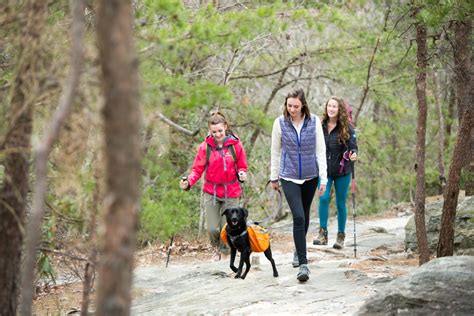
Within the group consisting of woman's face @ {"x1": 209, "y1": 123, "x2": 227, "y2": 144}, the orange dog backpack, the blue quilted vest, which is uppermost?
woman's face @ {"x1": 209, "y1": 123, "x2": 227, "y2": 144}

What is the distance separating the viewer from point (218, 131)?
9.83 meters

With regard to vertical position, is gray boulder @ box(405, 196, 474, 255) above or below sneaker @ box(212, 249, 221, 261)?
above

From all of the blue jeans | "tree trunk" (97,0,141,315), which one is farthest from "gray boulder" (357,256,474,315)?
the blue jeans

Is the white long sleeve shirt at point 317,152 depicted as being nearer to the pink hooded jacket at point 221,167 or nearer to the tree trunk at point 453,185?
the pink hooded jacket at point 221,167

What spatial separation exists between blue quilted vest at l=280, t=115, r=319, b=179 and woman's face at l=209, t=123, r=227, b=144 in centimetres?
108

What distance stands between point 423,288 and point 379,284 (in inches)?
73.6

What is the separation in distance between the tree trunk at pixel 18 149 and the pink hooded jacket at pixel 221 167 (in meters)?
3.73

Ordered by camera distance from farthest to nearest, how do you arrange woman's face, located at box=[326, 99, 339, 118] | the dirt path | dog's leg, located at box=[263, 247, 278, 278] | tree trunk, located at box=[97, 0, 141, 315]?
woman's face, located at box=[326, 99, 339, 118], dog's leg, located at box=[263, 247, 278, 278], the dirt path, tree trunk, located at box=[97, 0, 141, 315]

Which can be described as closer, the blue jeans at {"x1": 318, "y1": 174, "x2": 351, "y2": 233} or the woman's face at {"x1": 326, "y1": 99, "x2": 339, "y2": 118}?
the woman's face at {"x1": 326, "y1": 99, "x2": 339, "y2": 118}

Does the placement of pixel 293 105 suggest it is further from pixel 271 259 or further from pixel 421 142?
pixel 421 142

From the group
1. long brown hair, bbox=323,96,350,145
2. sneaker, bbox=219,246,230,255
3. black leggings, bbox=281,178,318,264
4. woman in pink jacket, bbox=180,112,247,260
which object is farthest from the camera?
sneaker, bbox=219,246,230,255

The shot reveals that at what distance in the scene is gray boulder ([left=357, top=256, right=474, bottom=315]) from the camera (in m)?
6.87

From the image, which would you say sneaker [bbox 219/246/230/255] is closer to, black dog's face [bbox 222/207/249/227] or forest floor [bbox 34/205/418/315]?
forest floor [bbox 34/205/418/315]

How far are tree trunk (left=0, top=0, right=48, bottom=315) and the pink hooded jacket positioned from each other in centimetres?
373
